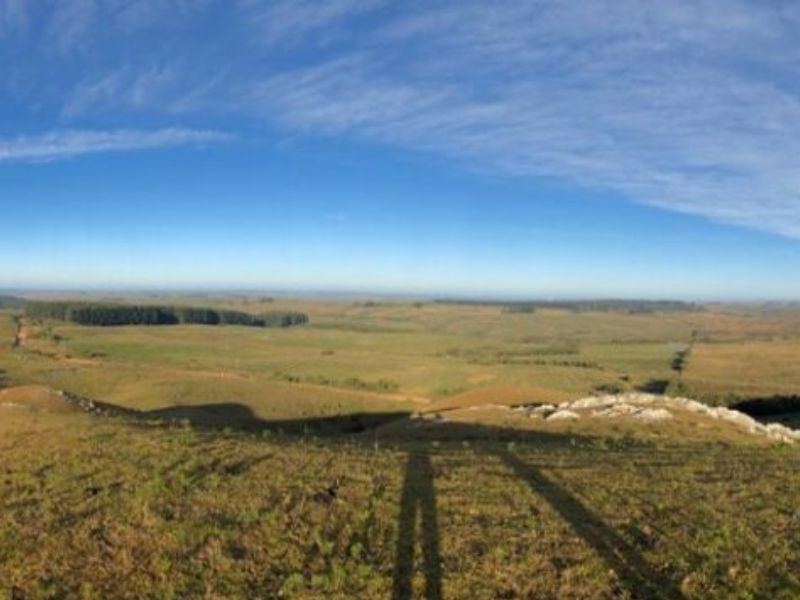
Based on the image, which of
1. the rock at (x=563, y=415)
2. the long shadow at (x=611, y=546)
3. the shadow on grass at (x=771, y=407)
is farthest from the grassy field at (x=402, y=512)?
the shadow on grass at (x=771, y=407)

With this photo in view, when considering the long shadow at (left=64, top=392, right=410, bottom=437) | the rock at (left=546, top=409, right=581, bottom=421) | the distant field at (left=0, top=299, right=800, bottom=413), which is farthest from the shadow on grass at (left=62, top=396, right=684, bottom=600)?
the distant field at (left=0, top=299, right=800, bottom=413)

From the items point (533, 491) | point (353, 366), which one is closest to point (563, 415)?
point (533, 491)

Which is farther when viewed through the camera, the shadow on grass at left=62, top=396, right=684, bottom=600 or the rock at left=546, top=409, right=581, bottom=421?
the rock at left=546, top=409, right=581, bottom=421

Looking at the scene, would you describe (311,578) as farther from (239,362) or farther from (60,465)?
(239,362)

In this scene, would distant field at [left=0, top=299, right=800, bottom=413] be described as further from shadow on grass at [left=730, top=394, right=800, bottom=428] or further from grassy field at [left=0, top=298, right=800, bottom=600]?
grassy field at [left=0, top=298, right=800, bottom=600]

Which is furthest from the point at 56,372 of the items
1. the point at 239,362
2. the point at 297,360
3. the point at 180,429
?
the point at 180,429

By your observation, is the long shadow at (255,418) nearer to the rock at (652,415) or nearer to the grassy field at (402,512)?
the grassy field at (402,512)
